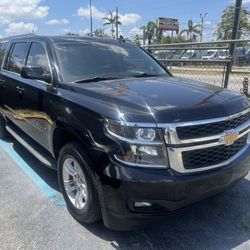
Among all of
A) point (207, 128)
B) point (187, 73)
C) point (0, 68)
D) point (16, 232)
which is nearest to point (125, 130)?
point (207, 128)

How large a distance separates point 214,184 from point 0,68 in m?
4.52

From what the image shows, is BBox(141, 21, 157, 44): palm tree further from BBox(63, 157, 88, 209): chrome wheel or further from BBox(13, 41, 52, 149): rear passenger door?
BBox(63, 157, 88, 209): chrome wheel

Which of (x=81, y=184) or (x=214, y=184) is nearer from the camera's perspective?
(x=214, y=184)

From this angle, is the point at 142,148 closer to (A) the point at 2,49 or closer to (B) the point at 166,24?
(A) the point at 2,49

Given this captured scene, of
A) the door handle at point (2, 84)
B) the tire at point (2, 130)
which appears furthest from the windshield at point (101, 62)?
the tire at point (2, 130)

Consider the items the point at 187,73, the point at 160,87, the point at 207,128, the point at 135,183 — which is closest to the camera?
the point at 135,183

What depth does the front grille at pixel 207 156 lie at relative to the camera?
9.16ft

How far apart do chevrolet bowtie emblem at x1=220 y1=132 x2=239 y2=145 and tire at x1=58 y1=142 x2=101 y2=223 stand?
1.20 m

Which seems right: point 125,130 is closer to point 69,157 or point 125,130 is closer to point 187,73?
point 69,157

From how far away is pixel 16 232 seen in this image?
10.7ft

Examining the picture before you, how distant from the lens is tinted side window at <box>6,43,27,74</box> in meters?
5.11

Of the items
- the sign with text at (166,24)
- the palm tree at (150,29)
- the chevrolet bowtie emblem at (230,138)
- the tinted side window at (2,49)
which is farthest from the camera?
the palm tree at (150,29)

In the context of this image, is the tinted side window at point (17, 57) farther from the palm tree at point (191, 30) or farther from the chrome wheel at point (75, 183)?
the palm tree at point (191, 30)

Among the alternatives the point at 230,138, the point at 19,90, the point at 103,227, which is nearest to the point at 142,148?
the point at 230,138
